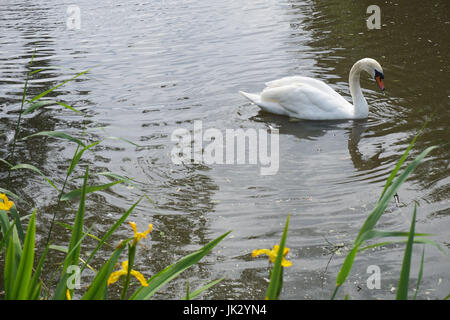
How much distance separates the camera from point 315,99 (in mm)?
7508

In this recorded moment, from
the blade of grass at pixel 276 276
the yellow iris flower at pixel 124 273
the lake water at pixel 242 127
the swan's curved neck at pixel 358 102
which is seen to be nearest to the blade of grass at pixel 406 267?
the blade of grass at pixel 276 276

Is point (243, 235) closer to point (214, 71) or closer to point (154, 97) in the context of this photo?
point (154, 97)

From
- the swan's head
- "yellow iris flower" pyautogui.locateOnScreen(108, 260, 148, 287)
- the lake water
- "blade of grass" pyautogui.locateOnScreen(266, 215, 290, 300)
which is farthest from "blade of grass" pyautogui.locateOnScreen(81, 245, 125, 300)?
the swan's head

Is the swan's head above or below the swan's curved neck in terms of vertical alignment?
above

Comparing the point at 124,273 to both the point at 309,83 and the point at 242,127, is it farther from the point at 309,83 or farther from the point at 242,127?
the point at 309,83

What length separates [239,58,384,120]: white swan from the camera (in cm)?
750

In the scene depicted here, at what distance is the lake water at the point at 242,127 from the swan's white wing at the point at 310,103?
0.14m

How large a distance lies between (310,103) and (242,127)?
90cm

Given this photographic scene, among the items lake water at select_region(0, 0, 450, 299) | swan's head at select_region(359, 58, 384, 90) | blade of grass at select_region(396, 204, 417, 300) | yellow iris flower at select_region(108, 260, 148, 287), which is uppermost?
blade of grass at select_region(396, 204, 417, 300)

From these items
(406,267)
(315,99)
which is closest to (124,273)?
(406,267)

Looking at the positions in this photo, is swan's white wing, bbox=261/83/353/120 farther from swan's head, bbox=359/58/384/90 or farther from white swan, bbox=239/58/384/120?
swan's head, bbox=359/58/384/90

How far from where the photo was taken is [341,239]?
467 cm

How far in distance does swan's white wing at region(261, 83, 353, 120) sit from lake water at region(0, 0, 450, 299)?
0.47 ft

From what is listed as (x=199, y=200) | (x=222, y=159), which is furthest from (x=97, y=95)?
(x=199, y=200)
